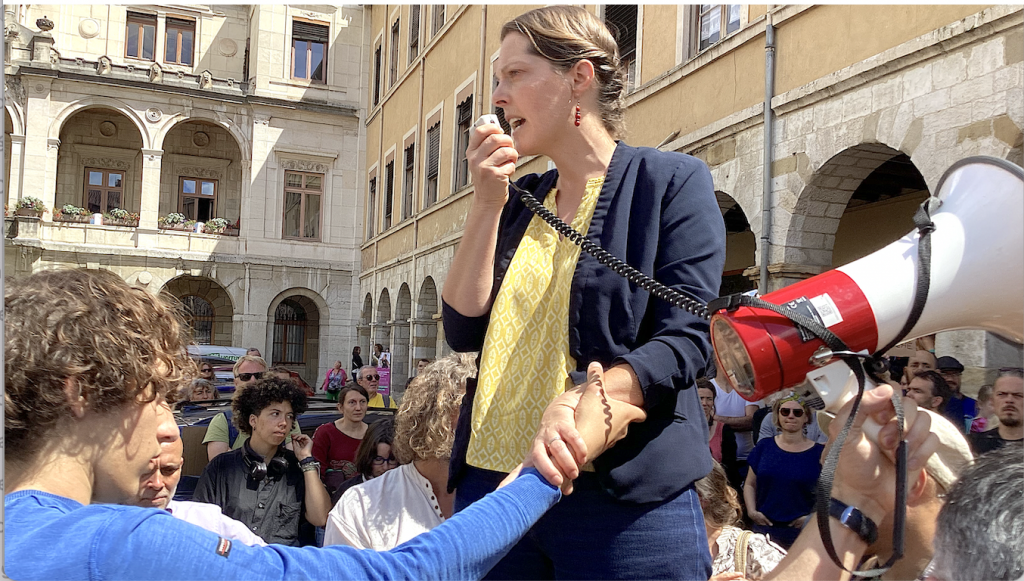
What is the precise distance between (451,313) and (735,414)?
16.4 feet

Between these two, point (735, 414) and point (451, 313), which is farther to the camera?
point (735, 414)

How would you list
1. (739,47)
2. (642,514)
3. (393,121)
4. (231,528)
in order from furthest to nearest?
1. (393,121)
2. (739,47)
3. (231,528)
4. (642,514)

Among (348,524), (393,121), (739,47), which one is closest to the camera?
(348,524)

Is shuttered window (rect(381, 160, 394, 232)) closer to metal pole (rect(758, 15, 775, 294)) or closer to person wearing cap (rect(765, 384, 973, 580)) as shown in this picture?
metal pole (rect(758, 15, 775, 294))

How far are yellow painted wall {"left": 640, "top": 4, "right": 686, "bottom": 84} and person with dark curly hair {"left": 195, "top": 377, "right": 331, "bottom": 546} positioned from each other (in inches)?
260

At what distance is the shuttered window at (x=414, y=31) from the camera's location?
19209mm

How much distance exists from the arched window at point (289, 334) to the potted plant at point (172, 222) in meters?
3.84

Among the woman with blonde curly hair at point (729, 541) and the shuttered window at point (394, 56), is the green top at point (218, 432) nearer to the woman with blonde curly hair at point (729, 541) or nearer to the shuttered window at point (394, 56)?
the woman with blonde curly hair at point (729, 541)

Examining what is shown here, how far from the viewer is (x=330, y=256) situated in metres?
24.1

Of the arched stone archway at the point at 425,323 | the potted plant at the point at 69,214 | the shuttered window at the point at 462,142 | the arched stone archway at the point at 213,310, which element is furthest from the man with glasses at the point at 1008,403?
the arched stone archway at the point at 213,310

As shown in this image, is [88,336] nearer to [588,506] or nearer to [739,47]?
[588,506]

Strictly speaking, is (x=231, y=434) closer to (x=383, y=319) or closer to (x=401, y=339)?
(x=401, y=339)

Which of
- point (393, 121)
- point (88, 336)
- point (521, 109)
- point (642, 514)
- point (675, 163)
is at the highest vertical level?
point (393, 121)

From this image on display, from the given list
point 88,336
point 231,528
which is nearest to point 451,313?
point 88,336
